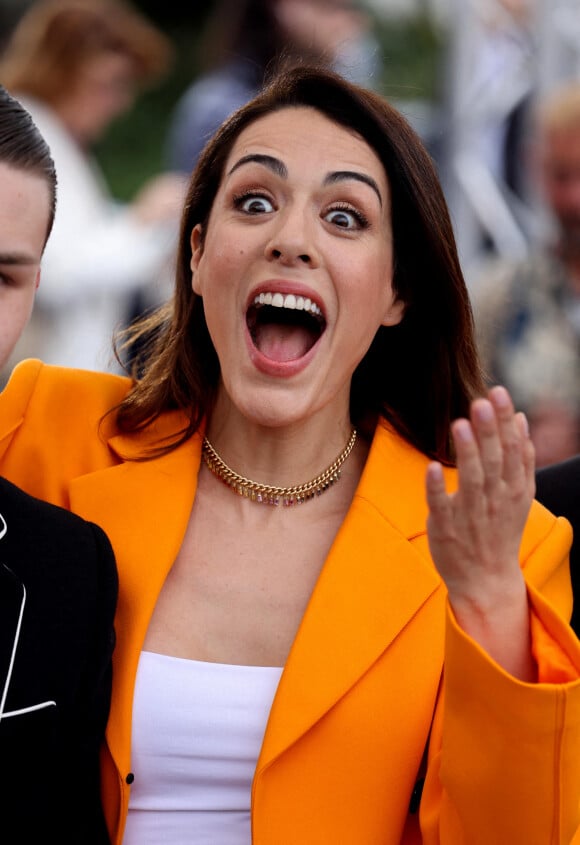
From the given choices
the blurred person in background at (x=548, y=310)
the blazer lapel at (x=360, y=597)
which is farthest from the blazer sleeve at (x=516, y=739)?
the blurred person in background at (x=548, y=310)

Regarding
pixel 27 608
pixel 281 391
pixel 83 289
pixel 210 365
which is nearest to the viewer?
pixel 27 608

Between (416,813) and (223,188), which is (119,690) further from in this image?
(223,188)

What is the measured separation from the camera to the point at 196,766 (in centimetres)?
222

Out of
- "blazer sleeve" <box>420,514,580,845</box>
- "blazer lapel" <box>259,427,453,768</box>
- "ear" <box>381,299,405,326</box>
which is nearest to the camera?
"blazer sleeve" <box>420,514,580,845</box>

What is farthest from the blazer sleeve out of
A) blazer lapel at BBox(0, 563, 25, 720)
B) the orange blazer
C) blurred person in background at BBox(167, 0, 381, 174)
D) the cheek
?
blurred person in background at BBox(167, 0, 381, 174)

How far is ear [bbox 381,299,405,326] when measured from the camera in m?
2.60

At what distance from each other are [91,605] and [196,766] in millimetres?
336

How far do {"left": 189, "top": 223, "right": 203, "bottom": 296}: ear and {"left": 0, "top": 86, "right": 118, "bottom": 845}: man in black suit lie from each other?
0.45 m

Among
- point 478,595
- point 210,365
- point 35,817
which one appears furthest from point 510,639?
point 210,365

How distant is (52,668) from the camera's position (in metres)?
2.04

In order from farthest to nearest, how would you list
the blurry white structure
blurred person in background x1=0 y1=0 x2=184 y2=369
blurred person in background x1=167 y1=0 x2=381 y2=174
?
the blurry white structure, blurred person in background x1=0 y1=0 x2=184 y2=369, blurred person in background x1=167 y1=0 x2=381 y2=174

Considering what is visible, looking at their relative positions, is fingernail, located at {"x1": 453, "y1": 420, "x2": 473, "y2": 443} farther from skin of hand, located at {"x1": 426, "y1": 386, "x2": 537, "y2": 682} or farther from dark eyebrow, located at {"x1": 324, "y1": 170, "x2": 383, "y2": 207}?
dark eyebrow, located at {"x1": 324, "y1": 170, "x2": 383, "y2": 207}

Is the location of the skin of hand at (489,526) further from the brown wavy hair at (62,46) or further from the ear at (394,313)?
the brown wavy hair at (62,46)

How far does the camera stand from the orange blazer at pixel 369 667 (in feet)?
6.45
